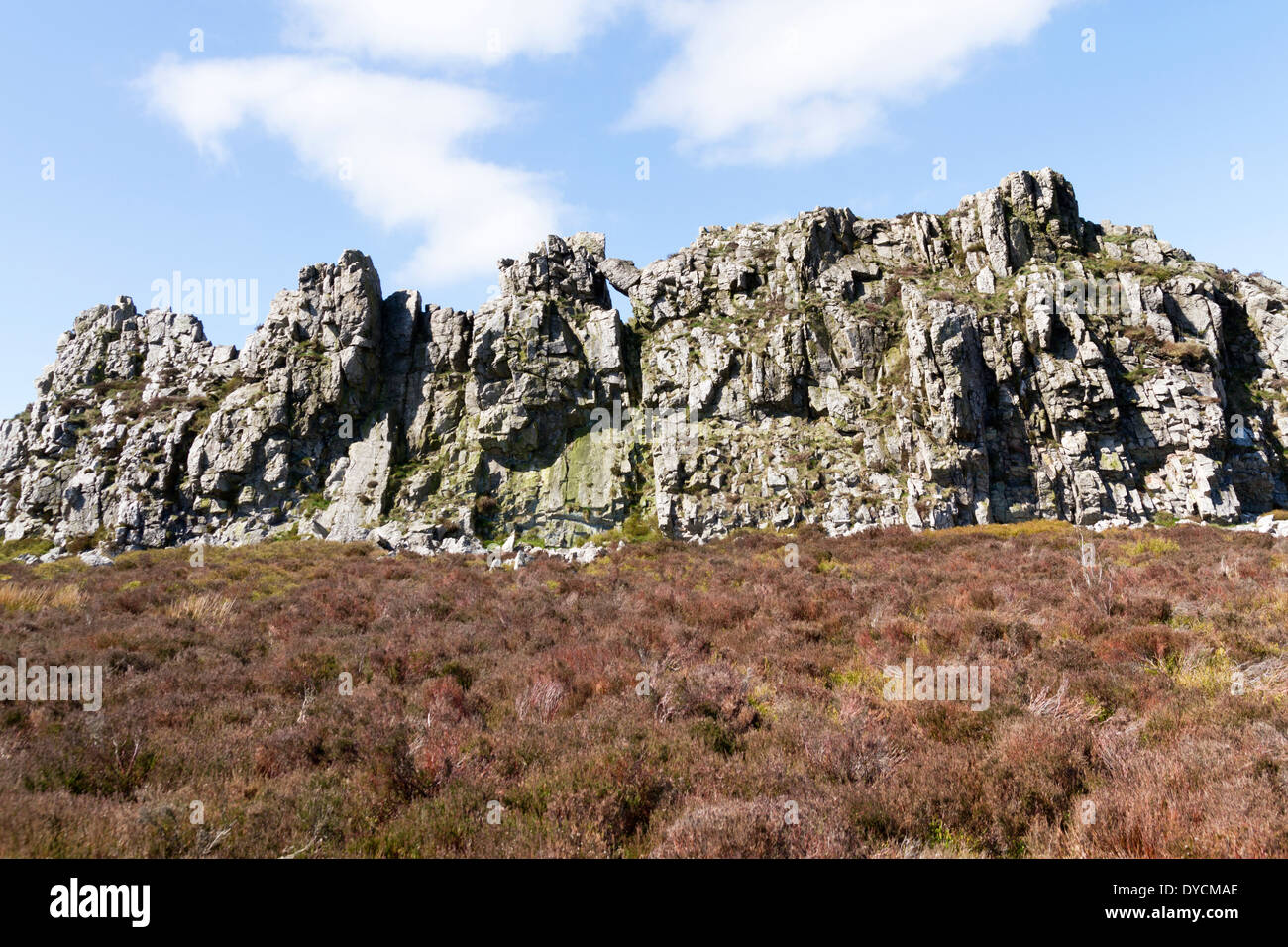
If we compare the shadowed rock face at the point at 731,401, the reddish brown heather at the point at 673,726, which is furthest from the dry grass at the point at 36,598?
the shadowed rock face at the point at 731,401

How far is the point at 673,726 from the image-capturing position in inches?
282

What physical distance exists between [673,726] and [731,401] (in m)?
36.5

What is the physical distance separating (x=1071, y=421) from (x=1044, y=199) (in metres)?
20.2

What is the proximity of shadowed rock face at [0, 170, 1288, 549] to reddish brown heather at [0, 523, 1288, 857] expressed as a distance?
24343mm

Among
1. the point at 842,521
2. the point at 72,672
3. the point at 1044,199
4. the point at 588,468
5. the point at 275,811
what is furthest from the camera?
the point at 1044,199

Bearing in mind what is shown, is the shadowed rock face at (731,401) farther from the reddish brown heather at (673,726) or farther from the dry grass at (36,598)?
the reddish brown heather at (673,726)

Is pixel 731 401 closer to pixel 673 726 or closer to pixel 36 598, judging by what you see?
pixel 36 598

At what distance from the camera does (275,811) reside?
536 centimetres

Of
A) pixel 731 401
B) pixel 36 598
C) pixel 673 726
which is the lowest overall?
pixel 673 726

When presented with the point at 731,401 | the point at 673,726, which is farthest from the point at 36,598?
the point at 731,401

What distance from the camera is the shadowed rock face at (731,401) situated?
37.7 metres
